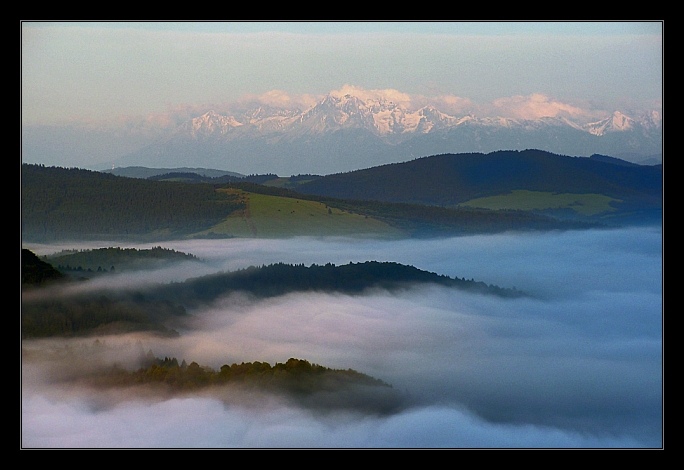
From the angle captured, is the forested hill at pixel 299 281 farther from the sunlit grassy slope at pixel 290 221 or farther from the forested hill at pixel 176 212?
the forested hill at pixel 176 212

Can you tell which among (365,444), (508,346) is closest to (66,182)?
(508,346)

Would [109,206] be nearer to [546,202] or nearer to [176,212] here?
[176,212]

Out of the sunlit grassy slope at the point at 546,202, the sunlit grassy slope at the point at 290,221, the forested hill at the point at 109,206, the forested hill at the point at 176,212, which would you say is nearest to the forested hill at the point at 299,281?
the sunlit grassy slope at the point at 290,221

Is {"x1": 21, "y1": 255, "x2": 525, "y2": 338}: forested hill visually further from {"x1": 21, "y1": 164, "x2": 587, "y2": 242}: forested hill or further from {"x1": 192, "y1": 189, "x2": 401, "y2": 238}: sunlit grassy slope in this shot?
{"x1": 21, "y1": 164, "x2": 587, "y2": 242}: forested hill

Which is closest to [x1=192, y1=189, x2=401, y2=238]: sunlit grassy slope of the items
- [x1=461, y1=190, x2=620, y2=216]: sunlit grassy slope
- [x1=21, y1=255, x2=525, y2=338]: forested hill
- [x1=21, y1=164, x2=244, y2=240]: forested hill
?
[x1=21, y1=164, x2=244, y2=240]: forested hill

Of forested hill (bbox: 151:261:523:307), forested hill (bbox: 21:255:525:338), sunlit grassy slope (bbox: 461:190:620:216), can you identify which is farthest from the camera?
sunlit grassy slope (bbox: 461:190:620:216)

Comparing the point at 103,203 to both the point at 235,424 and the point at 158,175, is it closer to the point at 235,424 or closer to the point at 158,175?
the point at 158,175
